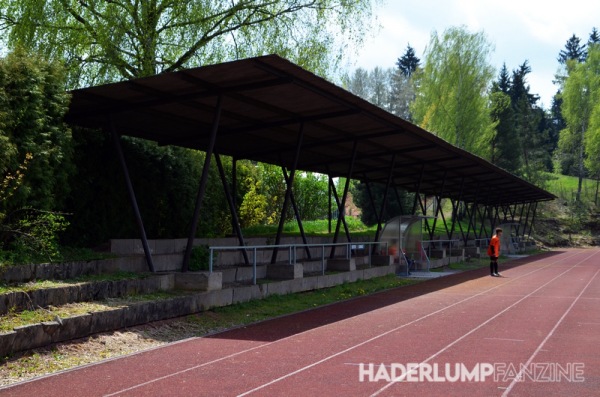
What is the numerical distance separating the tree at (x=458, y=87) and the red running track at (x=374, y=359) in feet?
145

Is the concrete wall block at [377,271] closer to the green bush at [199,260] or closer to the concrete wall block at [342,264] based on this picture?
the concrete wall block at [342,264]

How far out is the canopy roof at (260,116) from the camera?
12.9 m

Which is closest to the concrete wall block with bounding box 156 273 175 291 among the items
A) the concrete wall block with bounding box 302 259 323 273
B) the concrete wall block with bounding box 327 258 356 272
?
the concrete wall block with bounding box 302 259 323 273

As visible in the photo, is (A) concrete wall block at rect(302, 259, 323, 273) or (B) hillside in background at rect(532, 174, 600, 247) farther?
(B) hillside in background at rect(532, 174, 600, 247)

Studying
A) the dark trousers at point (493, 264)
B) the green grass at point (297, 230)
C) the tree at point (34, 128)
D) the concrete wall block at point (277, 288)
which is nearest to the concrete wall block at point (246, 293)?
the concrete wall block at point (277, 288)

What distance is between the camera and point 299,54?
70.1ft

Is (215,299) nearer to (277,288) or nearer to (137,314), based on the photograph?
(137,314)

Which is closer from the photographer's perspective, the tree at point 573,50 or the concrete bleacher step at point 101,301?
the concrete bleacher step at point 101,301

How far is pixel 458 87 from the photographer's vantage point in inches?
2253

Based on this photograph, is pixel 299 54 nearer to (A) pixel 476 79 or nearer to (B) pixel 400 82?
(A) pixel 476 79

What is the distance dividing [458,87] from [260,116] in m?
44.1

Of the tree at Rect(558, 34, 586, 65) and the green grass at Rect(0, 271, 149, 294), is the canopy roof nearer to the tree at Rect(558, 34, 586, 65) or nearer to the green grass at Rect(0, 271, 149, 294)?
the green grass at Rect(0, 271, 149, 294)

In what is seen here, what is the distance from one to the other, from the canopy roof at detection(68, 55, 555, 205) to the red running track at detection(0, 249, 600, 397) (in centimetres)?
489

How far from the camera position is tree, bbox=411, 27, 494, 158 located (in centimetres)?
5706
